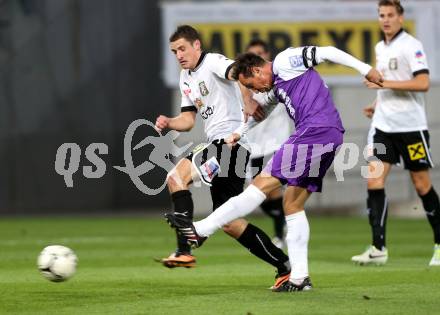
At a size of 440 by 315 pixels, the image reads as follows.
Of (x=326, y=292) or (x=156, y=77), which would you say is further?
(x=156, y=77)

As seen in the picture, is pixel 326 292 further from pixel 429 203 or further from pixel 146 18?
pixel 146 18

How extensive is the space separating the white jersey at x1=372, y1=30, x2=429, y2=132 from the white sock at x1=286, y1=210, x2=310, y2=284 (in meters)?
2.58

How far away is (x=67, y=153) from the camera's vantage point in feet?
66.3

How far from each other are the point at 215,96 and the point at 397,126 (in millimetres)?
2352

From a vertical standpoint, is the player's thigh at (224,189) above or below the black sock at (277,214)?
above

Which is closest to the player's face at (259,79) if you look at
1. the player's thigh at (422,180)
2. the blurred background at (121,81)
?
the player's thigh at (422,180)

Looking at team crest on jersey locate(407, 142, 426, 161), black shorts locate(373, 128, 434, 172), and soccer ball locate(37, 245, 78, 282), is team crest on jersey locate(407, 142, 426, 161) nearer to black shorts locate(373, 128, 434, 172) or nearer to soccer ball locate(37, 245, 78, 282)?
black shorts locate(373, 128, 434, 172)

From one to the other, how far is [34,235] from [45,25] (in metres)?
6.73

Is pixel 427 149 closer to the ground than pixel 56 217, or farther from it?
farther from it

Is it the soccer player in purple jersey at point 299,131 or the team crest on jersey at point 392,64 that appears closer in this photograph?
the soccer player in purple jersey at point 299,131

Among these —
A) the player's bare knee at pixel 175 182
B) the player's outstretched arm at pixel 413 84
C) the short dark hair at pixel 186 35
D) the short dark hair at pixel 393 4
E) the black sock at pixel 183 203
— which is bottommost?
the black sock at pixel 183 203

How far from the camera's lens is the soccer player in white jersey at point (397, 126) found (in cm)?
1027

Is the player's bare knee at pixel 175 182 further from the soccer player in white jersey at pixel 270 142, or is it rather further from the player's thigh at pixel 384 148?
the soccer player in white jersey at pixel 270 142

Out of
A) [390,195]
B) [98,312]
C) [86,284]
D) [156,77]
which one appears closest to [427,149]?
[86,284]
